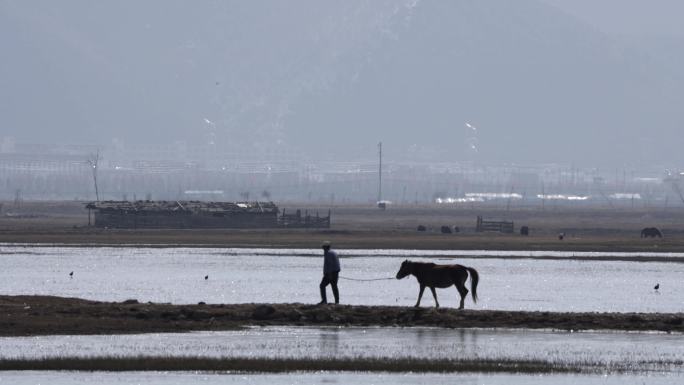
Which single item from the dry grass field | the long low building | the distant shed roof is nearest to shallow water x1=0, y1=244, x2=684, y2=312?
the dry grass field

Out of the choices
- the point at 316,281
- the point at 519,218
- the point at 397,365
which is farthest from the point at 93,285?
the point at 519,218

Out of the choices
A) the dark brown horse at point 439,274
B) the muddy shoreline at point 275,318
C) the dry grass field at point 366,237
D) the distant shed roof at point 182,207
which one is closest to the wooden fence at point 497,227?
the dry grass field at point 366,237

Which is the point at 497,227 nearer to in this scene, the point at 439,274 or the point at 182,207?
the point at 182,207

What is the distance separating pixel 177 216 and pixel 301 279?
5234 cm

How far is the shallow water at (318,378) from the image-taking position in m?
29.9

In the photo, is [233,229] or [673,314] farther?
[233,229]

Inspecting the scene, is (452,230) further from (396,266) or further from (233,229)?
(396,266)

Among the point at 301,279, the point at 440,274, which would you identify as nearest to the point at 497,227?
the point at 301,279

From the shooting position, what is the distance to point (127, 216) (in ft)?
343

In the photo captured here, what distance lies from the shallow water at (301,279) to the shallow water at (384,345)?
6408 millimetres

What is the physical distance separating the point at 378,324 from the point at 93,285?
14107 millimetres

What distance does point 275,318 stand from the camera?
38438 mm

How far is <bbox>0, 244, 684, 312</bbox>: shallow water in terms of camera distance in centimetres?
4534

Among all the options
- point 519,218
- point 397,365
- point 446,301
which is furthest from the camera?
point 519,218
